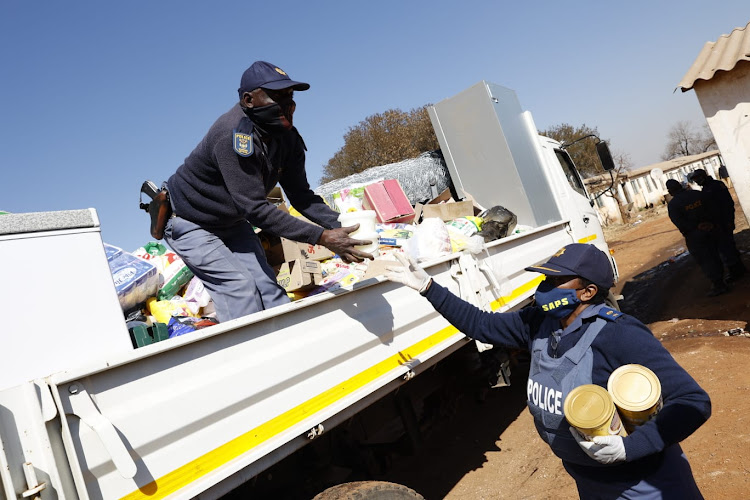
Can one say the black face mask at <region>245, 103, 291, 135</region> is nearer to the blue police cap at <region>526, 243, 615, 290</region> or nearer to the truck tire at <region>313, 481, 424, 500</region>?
the blue police cap at <region>526, 243, 615, 290</region>

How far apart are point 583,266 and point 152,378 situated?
5.20ft

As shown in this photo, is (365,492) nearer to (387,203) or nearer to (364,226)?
(364,226)

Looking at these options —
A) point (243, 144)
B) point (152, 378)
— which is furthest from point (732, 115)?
point (152, 378)

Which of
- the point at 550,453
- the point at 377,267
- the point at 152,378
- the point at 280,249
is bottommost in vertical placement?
the point at 550,453

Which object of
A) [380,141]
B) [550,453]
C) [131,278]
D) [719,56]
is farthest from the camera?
[380,141]

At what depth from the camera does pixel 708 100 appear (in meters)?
6.18

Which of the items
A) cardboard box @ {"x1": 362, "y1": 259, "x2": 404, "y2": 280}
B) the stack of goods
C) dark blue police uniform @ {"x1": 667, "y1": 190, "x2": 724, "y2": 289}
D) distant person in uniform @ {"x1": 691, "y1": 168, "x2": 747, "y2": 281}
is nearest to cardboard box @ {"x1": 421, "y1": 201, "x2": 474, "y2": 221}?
the stack of goods

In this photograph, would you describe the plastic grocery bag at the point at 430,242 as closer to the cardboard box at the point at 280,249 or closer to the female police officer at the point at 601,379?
the cardboard box at the point at 280,249

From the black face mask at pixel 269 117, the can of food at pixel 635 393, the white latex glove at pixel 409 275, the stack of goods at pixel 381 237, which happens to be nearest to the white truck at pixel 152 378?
the white latex glove at pixel 409 275

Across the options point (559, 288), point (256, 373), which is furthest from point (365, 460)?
point (559, 288)

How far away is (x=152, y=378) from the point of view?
1.87m

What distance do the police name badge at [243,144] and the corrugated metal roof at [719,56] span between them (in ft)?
17.8

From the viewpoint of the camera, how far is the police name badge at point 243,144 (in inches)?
105

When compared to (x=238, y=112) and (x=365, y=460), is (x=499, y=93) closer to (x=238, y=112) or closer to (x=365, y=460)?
(x=238, y=112)
